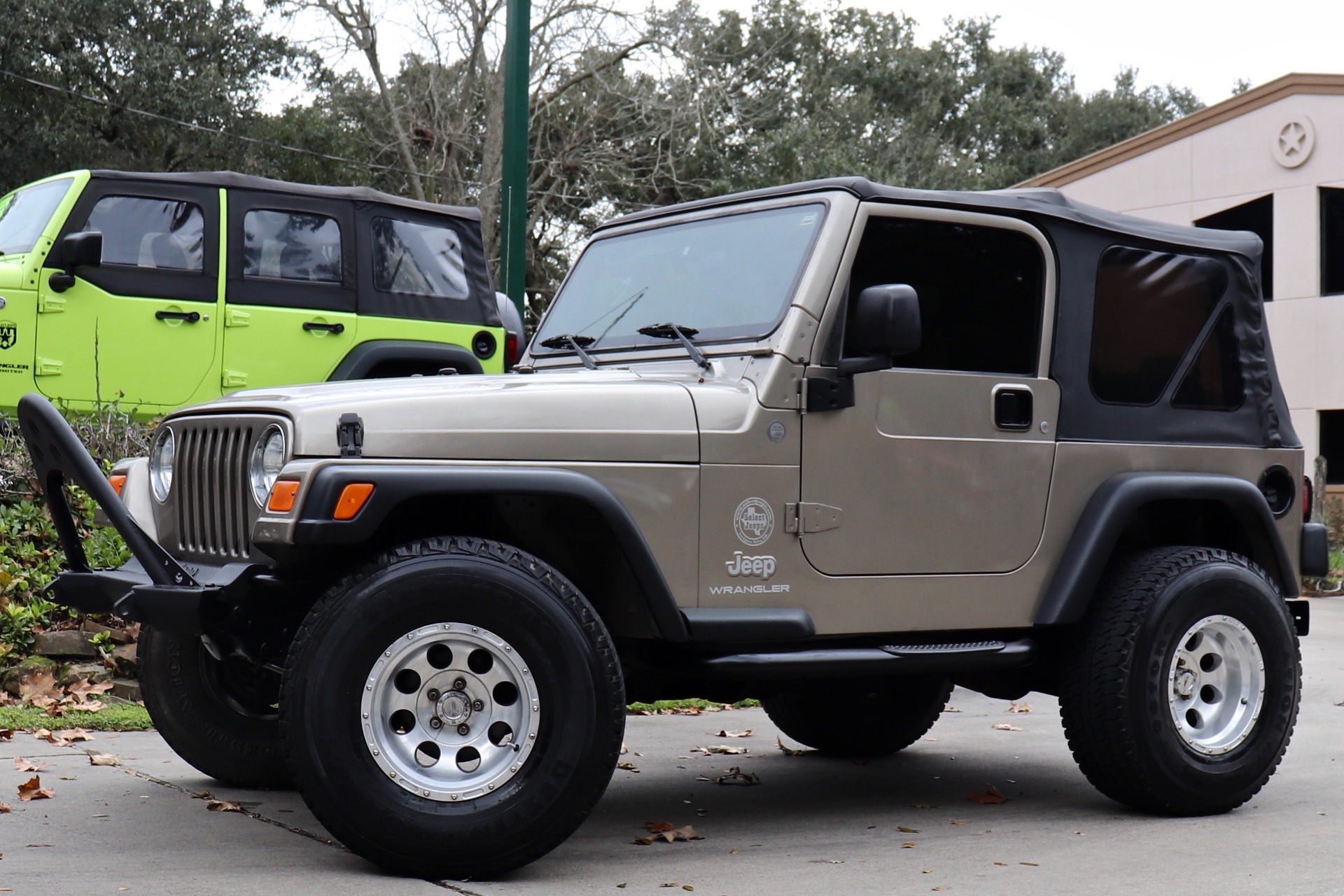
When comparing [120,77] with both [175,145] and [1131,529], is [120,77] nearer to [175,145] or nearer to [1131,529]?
[175,145]

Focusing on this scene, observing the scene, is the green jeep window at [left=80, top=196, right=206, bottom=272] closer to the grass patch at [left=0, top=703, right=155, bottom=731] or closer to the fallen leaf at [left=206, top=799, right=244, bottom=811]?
the grass patch at [left=0, top=703, right=155, bottom=731]

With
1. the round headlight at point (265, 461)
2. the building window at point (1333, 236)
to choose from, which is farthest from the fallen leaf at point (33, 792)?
the building window at point (1333, 236)

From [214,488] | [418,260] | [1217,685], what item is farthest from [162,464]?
[418,260]

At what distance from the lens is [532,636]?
443 cm

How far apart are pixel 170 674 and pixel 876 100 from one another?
124 ft

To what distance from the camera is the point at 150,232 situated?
1002 centimetres

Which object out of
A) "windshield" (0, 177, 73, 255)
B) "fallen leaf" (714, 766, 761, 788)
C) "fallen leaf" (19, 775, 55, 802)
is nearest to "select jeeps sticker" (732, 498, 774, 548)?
"fallen leaf" (714, 766, 761, 788)

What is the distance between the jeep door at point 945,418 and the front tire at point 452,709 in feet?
3.32

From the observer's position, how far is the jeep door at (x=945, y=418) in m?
5.14

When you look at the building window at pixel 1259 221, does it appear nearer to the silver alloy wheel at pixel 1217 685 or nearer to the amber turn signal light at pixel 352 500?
the silver alloy wheel at pixel 1217 685

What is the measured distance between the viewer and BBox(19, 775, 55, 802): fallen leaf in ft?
18.1

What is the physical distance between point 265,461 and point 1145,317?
11.0 feet

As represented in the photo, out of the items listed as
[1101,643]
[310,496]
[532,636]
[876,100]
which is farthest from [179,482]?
[876,100]

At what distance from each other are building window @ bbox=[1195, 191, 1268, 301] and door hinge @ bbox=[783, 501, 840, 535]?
61.5ft
